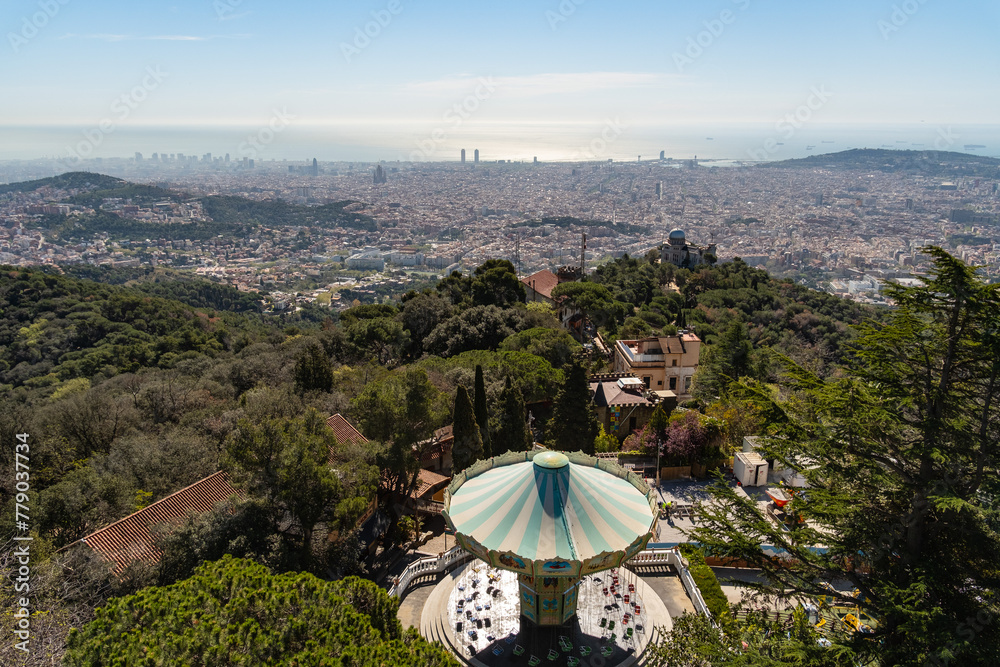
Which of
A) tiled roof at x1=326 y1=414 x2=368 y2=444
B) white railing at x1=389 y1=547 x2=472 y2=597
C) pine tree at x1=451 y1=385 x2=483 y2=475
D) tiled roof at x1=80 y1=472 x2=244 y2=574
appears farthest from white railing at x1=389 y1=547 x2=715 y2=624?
tiled roof at x1=326 y1=414 x2=368 y2=444

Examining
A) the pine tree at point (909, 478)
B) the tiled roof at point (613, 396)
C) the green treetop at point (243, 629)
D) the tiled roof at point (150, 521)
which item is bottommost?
the tiled roof at point (613, 396)

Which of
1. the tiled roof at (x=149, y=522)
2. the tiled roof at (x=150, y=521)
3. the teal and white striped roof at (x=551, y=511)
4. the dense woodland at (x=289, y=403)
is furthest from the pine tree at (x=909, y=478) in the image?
the tiled roof at (x=149, y=522)

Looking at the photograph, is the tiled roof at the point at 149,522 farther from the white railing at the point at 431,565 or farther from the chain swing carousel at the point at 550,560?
the chain swing carousel at the point at 550,560

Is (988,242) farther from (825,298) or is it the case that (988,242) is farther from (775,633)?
(775,633)

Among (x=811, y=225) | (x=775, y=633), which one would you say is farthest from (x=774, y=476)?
(x=811, y=225)

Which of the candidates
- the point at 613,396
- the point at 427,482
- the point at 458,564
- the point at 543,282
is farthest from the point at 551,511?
the point at 543,282

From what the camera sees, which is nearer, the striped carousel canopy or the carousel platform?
the striped carousel canopy

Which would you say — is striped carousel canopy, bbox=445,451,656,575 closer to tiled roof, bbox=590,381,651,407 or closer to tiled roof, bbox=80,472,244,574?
tiled roof, bbox=80,472,244,574
